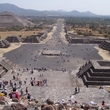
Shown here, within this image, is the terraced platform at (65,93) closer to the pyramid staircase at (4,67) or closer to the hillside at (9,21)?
the pyramid staircase at (4,67)

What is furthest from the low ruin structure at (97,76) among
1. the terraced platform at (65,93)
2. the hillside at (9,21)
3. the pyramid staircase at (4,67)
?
the hillside at (9,21)

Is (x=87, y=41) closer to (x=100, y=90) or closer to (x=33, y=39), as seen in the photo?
(x=33, y=39)

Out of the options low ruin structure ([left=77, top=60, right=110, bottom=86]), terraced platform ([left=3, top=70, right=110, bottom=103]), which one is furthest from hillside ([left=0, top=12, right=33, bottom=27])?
terraced platform ([left=3, top=70, right=110, bottom=103])

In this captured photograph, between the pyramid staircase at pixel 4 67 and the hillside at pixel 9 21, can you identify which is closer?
the pyramid staircase at pixel 4 67

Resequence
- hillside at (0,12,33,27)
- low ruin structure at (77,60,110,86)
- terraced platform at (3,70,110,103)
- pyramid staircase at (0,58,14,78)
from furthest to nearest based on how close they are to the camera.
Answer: hillside at (0,12,33,27) < pyramid staircase at (0,58,14,78) < low ruin structure at (77,60,110,86) < terraced platform at (3,70,110,103)

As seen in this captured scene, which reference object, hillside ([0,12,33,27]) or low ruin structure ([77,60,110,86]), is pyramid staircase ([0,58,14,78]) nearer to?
low ruin structure ([77,60,110,86])

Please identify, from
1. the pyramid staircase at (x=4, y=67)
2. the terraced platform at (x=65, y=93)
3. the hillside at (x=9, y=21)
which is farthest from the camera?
the hillside at (x=9, y=21)

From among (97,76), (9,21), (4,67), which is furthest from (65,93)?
(9,21)

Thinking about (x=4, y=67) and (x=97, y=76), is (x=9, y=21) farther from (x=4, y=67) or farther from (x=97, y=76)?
(x=97, y=76)

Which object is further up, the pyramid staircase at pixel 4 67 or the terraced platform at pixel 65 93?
the terraced platform at pixel 65 93

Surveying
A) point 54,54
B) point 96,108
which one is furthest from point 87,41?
point 96,108

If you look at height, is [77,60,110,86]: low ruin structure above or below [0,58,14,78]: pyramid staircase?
above

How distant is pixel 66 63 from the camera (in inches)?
1387

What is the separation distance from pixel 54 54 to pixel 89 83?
19916 millimetres
